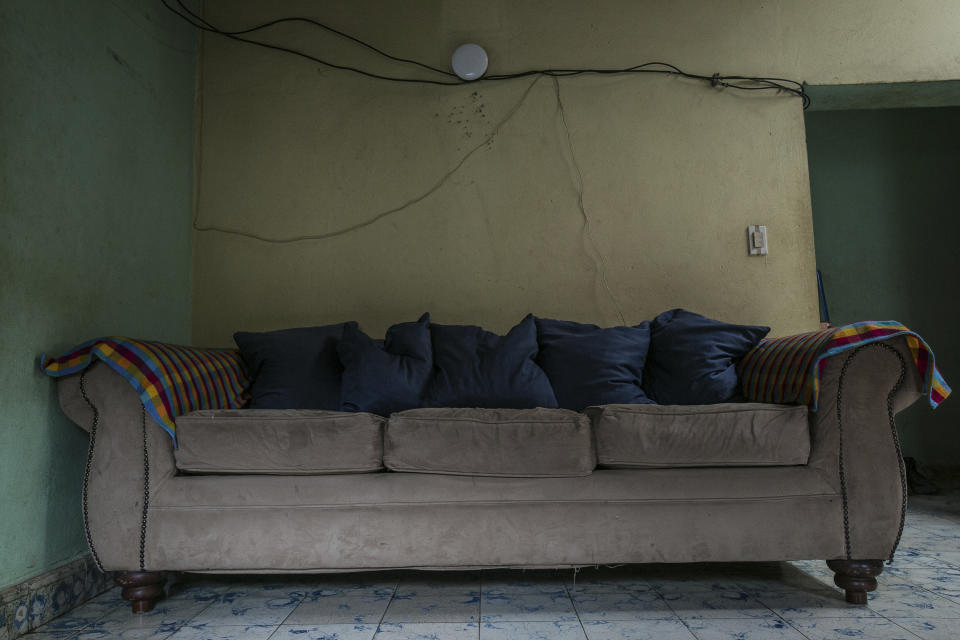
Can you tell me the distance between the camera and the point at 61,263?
6.28 feet

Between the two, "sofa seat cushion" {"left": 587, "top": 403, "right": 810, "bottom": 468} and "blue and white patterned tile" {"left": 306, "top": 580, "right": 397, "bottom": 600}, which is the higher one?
"sofa seat cushion" {"left": 587, "top": 403, "right": 810, "bottom": 468}

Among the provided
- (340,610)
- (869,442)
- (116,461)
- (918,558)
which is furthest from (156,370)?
(918,558)

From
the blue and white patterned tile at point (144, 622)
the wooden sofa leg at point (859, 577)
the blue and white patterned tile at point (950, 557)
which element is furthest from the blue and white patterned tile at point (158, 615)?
the blue and white patterned tile at point (950, 557)

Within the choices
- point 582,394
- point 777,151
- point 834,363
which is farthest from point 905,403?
point 777,151

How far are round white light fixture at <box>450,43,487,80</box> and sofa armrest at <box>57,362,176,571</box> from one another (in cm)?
205

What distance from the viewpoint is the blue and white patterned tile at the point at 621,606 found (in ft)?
5.47

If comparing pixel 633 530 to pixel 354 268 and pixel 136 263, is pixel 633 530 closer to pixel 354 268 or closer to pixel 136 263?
pixel 354 268

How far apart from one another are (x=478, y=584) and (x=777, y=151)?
2359mm

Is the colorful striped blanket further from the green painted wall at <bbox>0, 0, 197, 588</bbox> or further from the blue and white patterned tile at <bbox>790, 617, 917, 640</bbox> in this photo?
the green painted wall at <bbox>0, 0, 197, 588</bbox>

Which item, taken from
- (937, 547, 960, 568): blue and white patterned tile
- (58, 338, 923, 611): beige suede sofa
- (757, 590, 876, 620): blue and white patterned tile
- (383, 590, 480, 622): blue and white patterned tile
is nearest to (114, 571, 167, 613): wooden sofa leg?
(58, 338, 923, 611): beige suede sofa

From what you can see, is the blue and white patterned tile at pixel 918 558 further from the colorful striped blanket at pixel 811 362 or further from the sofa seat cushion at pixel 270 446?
the sofa seat cushion at pixel 270 446

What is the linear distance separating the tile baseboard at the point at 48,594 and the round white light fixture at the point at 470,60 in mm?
2440

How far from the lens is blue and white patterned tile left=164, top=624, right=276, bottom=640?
61.2 inches

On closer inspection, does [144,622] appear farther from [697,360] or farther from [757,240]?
[757,240]
